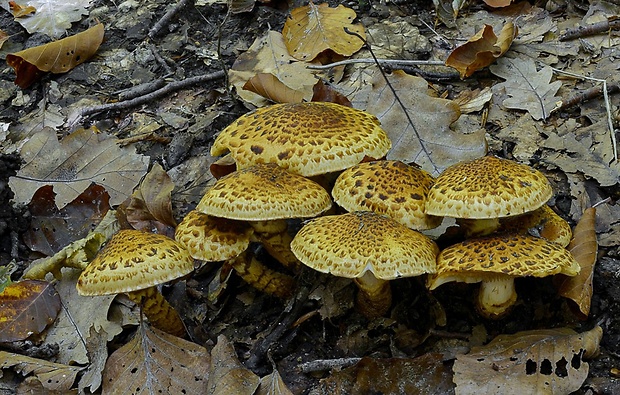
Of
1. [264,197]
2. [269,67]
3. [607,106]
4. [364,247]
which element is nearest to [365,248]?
[364,247]

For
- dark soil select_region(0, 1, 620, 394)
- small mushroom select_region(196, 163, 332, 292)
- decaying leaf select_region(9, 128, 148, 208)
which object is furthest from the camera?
decaying leaf select_region(9, 128, 148, 208)

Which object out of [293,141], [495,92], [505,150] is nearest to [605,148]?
[505,150]

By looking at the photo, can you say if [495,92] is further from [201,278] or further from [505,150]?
[201,278]

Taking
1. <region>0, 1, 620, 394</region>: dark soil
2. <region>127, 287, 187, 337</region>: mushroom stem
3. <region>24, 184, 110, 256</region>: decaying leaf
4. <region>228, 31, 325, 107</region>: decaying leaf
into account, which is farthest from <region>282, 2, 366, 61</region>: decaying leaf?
<region>127, 287, 187, 337</region>: mushroom stem

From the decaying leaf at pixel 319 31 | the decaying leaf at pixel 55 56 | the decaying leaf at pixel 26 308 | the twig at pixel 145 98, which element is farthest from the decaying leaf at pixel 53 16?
the decaying leaf at pixel 26 308

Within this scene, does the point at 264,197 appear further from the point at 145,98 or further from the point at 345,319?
the point at 145,98

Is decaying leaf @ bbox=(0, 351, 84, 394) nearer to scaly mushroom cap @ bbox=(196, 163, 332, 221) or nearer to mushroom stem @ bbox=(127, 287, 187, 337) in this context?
mushroom stem @ bbox=(127, 287, 187, 337)
